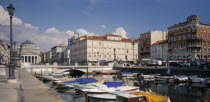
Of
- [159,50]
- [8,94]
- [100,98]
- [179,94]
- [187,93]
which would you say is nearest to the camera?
[8,94]

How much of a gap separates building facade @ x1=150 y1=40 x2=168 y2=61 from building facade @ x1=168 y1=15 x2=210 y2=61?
21.5ft

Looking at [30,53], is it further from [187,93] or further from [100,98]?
[100,98]

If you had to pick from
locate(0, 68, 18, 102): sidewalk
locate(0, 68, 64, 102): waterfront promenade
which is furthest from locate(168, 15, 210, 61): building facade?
locate(0, 68, 18, 102): sidewalk

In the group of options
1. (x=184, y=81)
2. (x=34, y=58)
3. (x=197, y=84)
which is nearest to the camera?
(x=197, y=84)

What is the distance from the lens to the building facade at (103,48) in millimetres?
92625

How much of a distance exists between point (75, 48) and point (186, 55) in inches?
2369

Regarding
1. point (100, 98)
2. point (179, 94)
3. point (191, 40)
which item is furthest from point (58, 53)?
point (100, 98)

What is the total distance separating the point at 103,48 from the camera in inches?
3792

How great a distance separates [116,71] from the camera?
2788 inches

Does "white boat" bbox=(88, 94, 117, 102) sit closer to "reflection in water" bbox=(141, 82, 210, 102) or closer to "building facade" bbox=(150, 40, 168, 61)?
"reflection in water" bbox=(141, 82, 210, 102)

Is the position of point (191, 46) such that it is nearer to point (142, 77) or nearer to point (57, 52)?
point (142, 77)

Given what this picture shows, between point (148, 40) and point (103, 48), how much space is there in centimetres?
2589

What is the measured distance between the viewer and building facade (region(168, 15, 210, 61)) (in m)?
75.1

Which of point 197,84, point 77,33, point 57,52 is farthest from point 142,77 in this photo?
point 57,52
